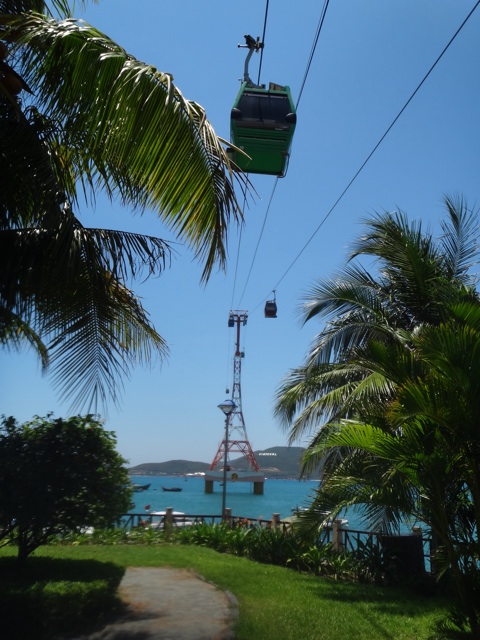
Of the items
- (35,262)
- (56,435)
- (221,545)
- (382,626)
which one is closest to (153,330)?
(35,262)

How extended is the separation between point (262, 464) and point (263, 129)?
140 ft

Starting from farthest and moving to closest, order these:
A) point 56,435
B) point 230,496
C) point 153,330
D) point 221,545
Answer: point 230,496, point 221,545, point 56,435, point 153,330

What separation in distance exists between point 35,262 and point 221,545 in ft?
34.8

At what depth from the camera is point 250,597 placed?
9.20 meters

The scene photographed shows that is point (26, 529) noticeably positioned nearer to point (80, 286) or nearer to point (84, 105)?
point (80, 286)

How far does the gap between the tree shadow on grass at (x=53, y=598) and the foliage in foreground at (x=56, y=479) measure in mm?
480

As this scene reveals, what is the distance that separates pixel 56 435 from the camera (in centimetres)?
855

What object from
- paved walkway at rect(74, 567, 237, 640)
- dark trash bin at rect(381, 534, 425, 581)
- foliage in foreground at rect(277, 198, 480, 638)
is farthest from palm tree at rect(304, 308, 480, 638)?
dark trash bin at rect(381, 534, 425, 581)

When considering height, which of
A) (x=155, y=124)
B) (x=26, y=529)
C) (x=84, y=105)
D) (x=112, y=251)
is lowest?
(x=26, y=529)

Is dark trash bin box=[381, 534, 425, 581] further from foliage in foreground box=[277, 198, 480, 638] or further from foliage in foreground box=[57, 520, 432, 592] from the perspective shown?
foliage in foreground box=[277, 198, 480, 638]

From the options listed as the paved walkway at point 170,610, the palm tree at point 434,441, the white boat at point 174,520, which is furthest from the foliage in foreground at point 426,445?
the white boat at point 174,520

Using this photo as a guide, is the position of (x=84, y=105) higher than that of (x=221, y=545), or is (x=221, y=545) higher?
(x=84, y=105)

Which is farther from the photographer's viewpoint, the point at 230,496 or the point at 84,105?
the point at 230,496

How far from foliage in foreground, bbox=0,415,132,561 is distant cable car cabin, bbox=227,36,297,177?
4.35 m
